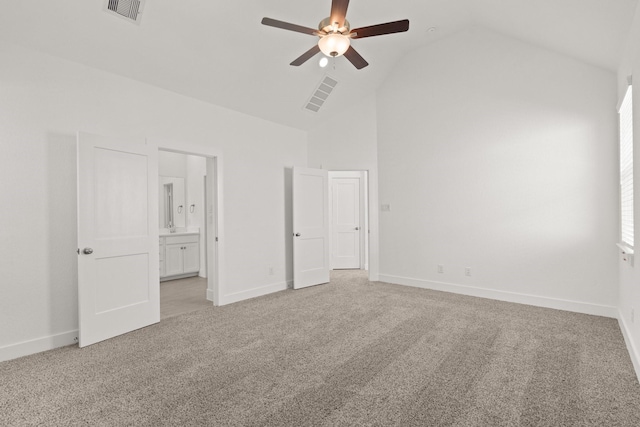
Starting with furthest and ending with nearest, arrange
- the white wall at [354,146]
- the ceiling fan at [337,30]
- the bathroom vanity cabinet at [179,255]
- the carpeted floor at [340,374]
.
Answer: the bathroom vanity cabinet at [179,255]
the white wall at [354,146]
the ceiling fan at [337,30]
the carpeted floor at [340,374]

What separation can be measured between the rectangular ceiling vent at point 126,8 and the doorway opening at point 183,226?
8.72 ft

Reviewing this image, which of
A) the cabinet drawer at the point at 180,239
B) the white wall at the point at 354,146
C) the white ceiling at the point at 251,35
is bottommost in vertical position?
the cabinet drawer at the point at 180,239

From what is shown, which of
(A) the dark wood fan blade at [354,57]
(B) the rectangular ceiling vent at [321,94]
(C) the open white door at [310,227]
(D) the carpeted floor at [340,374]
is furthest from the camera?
(C) the open white door at [310,227]

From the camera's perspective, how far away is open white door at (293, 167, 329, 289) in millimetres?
5391

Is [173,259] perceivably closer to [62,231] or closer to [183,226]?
[183,226]

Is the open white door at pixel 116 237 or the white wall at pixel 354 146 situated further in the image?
the white wall at pixel 354 146

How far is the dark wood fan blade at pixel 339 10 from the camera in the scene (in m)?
2.43

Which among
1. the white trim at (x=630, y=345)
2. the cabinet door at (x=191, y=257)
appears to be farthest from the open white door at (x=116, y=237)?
the white trim at (x=630, y=345)

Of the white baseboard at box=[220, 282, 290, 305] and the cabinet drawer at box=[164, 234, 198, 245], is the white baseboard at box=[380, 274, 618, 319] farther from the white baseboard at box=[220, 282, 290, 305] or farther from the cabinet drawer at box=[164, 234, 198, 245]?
the cabinet drawer at box=[164, 234, 198, 245]

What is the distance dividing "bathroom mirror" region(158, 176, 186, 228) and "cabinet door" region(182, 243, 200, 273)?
631mm

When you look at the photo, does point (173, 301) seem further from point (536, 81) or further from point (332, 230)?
point (536, 81)

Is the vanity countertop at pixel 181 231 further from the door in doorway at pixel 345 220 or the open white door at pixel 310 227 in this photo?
the door in doorway at pixel 345 220

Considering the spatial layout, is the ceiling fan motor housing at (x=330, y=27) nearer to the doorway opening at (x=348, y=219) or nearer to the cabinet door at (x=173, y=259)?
the doorway opening at (x=348, y=219)

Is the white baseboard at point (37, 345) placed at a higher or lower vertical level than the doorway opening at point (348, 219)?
lower
